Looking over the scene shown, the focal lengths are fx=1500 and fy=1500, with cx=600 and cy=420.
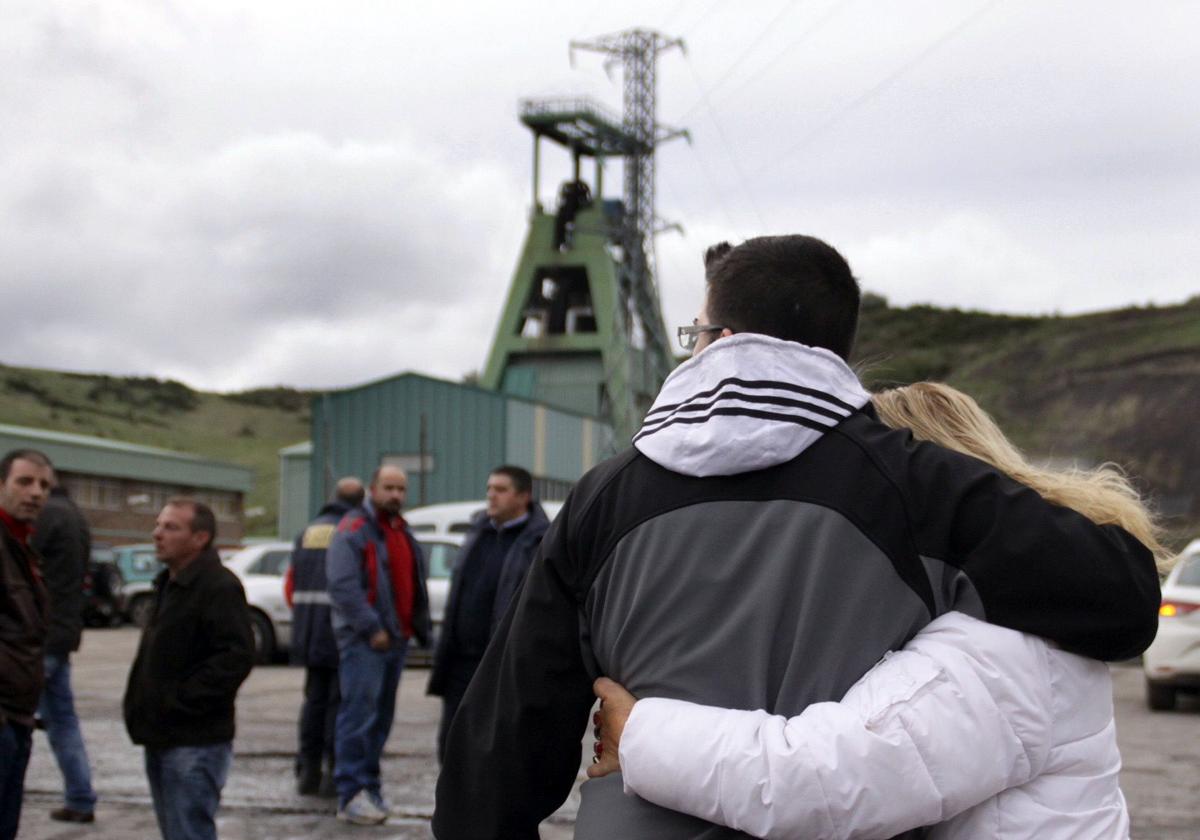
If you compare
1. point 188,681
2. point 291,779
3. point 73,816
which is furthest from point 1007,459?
point 291,779

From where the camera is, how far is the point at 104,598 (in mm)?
28797

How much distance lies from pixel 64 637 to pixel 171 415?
126 meters

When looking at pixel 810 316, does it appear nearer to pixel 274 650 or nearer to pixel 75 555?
pixel 75 555

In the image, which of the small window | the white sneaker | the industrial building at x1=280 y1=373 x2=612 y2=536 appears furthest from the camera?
the industrial building at x1=280 y1=373 x2=612 y2=536

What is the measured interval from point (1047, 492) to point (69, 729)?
6.39 meters

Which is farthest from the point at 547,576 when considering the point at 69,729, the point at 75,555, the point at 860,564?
the point at 75,555

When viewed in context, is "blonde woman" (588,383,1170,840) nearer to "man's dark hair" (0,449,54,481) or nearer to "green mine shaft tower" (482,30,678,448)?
"man's dark hair" (0,449,54,481)

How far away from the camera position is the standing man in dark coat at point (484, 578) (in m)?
7.68

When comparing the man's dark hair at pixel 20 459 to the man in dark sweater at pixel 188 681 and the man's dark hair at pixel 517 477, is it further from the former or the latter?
the man's dark hair at pixel 517 477

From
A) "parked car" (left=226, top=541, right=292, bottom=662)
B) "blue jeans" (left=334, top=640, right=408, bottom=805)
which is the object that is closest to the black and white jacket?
"blue jeans" (left=334, top=640, right=408, bottom=805)

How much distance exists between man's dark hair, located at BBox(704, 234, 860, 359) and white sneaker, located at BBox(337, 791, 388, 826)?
19.2 feet

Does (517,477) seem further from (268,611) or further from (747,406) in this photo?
(268,611)

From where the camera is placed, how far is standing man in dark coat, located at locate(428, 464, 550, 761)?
768 centimetres

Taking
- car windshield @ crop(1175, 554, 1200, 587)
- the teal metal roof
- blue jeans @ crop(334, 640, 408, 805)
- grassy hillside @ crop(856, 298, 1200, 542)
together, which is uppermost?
grassy hillside @ crop(856, 298, 1200, 542)
